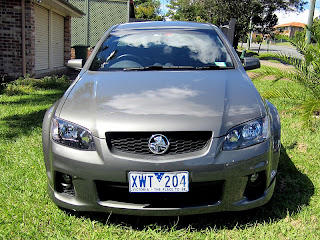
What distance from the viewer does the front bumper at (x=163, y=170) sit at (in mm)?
2113

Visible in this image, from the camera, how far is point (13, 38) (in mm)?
9609

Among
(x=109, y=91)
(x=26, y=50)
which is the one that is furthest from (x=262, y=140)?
(x=26, y=50)

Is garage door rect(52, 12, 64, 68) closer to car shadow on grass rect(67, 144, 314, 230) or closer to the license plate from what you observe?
car shadow on grass rect(67, 144, 314, 230)

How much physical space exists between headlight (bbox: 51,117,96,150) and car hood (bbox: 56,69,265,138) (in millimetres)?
41

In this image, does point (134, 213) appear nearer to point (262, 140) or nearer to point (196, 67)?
point (262, 140)

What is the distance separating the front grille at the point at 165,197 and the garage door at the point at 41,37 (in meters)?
9.80

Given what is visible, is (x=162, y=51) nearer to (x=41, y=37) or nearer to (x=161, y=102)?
(x=161, y=102)

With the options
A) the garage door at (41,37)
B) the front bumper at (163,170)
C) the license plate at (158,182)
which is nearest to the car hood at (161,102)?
the front bumper at (163,170)

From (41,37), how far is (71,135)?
33.8 feet

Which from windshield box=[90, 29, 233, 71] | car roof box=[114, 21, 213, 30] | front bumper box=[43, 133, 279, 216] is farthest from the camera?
car roof box=[114, 21, 213, 30]

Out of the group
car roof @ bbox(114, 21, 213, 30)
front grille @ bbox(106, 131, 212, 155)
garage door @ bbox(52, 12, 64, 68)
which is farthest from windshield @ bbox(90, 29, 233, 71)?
garage door @ bbox(52, 12, 64, 68)

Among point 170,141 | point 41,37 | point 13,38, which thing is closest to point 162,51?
point 170,141

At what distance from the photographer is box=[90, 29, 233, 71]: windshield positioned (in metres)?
3.28

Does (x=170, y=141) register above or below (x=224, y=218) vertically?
above
